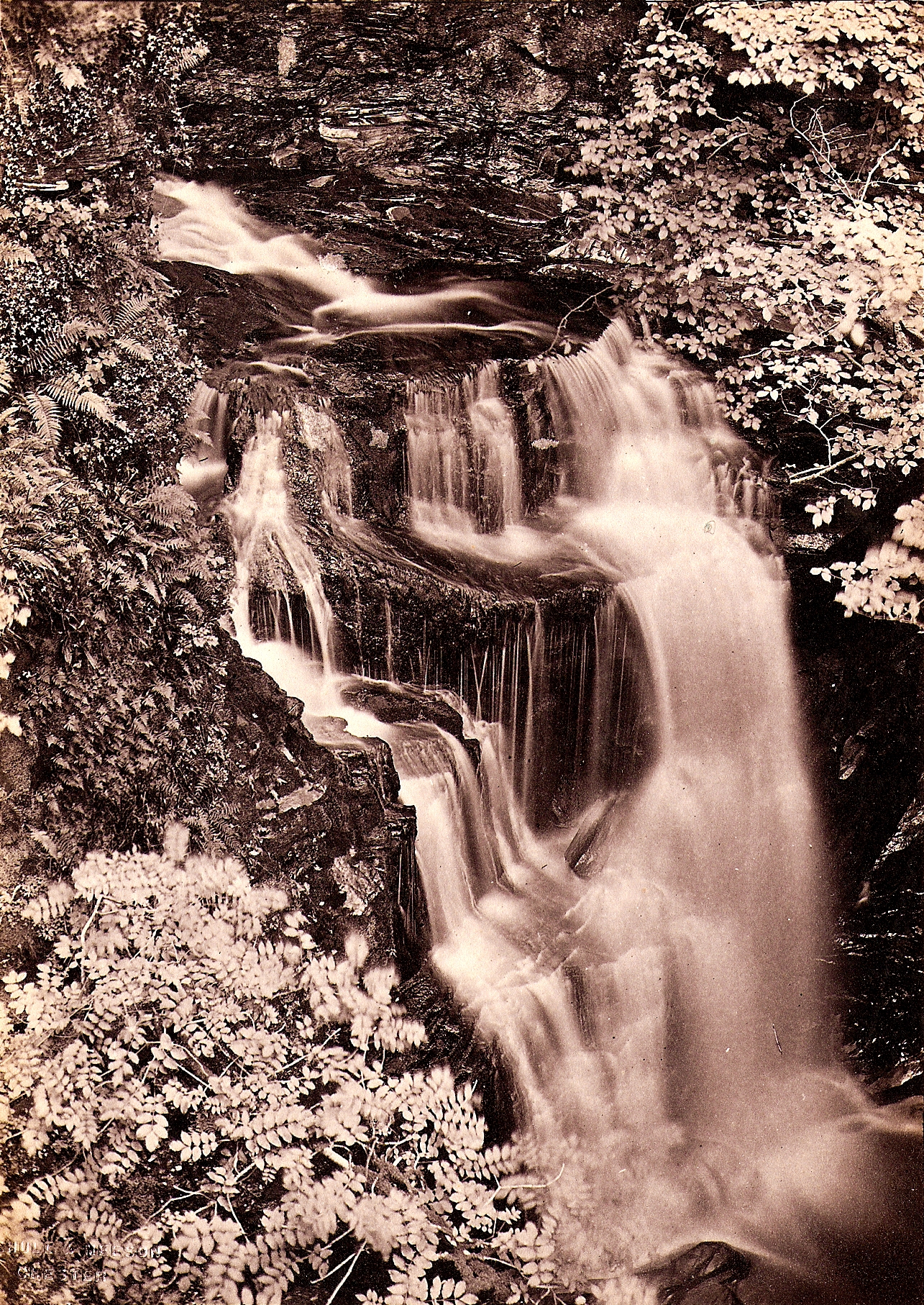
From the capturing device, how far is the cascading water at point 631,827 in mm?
3006

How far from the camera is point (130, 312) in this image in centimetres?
283

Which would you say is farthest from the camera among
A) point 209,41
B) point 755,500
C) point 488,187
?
point 755,500

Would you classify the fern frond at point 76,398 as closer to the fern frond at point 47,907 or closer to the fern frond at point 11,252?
the fern frond at point 11,252

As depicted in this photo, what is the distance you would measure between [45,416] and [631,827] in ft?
7.41

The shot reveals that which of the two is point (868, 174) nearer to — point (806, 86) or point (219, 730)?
point (806, 86)

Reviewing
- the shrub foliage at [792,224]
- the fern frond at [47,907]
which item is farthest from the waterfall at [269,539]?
the shrub foliage at [792,224]

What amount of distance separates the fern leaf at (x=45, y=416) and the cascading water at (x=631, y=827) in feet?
2.17

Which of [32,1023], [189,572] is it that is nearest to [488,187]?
[189,572]

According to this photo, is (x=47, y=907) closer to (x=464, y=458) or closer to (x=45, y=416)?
(x=45, y=416)

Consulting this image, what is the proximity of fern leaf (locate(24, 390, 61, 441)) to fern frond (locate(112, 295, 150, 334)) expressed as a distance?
1.00 ft

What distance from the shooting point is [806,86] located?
2.93m

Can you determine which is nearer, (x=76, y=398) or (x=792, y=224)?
(x=76, y=398)

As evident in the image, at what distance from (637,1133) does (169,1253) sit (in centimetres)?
149

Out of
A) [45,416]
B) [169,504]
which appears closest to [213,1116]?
[169,504]
